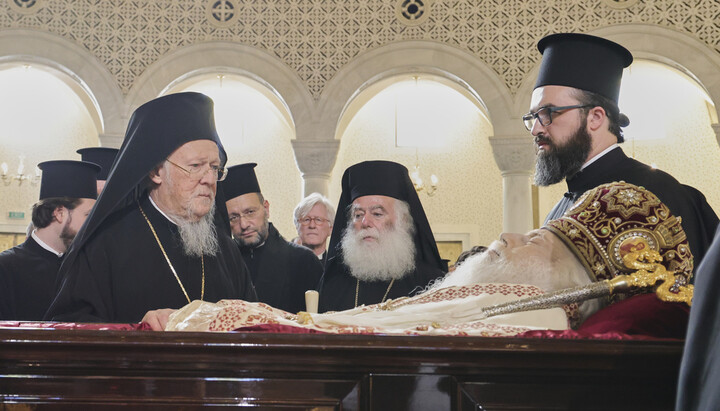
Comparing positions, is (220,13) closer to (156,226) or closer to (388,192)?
(388,192)

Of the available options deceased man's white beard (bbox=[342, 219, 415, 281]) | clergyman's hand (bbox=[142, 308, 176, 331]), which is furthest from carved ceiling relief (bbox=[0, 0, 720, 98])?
clergyman's hand (bbox=[142, 308, 176, 331])

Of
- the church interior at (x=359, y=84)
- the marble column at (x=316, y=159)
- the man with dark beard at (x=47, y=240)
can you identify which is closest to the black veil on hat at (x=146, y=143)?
the man with dark beard at (x=47, y=240)

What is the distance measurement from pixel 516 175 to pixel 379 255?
7155 mm

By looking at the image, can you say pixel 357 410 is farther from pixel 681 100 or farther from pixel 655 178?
pixel 681 100

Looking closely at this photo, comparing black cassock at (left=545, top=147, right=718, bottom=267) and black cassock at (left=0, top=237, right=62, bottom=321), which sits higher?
black cassock at (left=545, top=147, right=718, bottom=267)

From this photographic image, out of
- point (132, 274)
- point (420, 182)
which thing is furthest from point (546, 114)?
point (420, 182)

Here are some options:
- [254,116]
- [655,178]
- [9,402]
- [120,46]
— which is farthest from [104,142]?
[9,402]

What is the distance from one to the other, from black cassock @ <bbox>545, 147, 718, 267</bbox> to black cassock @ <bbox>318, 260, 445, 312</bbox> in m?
1.45

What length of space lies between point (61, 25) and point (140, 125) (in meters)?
9.35

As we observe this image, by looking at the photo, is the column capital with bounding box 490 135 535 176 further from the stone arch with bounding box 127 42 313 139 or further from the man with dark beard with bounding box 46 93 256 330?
the man with dark beard with bounding box 46 93 256 330

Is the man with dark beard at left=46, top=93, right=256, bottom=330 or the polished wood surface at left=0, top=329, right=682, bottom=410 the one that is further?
the man with dark beard at left=46, top=93, right=256, bottom=330

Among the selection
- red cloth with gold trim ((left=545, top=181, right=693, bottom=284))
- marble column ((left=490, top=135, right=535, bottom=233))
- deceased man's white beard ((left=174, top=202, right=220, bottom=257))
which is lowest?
red cloth with gold trim ((left=545, top=181, right=693, bottom=284))

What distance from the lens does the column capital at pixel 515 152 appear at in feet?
36.5

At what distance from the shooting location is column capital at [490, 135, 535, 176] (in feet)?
36.5
